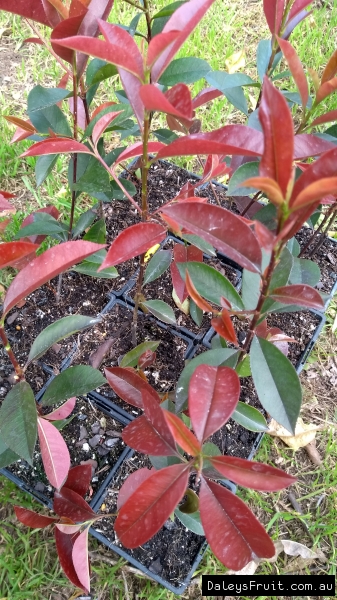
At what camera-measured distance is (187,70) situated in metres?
1.00

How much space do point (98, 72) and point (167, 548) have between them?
1079 millimetres

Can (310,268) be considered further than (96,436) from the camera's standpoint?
No

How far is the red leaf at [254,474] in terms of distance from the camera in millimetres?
607

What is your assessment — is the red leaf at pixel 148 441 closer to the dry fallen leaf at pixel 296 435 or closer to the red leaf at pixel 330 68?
the red leaf at pixel 330 68

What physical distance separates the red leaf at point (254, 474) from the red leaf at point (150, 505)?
2.3 inches

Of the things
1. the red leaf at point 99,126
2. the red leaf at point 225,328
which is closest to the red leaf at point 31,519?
the red leaf at point 225,328

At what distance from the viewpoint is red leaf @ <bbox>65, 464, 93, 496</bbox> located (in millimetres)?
1007

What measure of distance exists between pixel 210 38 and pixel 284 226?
85.9 inches

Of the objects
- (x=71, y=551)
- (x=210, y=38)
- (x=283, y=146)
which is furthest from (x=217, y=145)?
(x=210, y=38)

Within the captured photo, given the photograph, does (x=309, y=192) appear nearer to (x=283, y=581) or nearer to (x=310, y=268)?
(x=310, y=268)

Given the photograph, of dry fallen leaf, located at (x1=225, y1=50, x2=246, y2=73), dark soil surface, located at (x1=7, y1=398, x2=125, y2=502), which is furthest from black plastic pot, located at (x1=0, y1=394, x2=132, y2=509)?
dry fallen leaf, located at (x1=225, y1=50, x2=246, y2=73)

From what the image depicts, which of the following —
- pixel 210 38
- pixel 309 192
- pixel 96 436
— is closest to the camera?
pixel 309 192

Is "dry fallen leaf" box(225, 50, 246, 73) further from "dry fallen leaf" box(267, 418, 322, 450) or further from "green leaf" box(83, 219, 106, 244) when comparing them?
"dry fallen leaf" box(267, 418, 322, 450)

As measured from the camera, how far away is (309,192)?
480 mm
